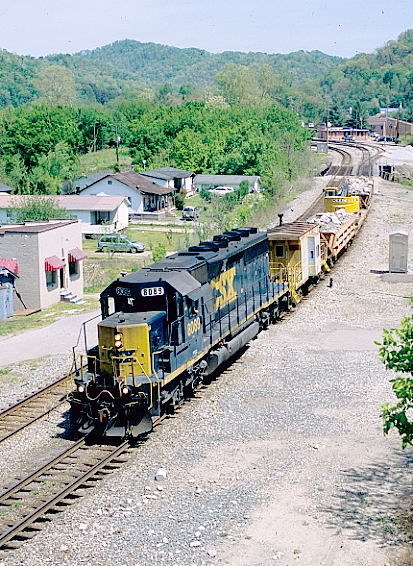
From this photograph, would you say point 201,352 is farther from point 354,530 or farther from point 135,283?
point 354,530

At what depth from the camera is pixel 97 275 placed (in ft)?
135

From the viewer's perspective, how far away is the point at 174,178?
75.8 m

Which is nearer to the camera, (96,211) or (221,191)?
(96,211)

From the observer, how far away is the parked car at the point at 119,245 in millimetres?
50156

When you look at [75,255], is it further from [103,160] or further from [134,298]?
[103,160]

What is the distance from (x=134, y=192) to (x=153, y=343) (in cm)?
5320

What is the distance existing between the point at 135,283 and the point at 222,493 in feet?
16.5

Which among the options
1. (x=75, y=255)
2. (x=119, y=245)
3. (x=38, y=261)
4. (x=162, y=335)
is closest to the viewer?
(x=162, y=335)

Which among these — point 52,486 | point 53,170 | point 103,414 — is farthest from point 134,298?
point 53,170

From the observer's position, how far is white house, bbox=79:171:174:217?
2662 inches

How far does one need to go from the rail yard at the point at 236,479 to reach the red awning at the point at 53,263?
1395 cm

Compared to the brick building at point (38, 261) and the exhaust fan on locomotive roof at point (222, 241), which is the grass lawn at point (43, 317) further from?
the exhaust fan on locomotive roof at point (222, 241)

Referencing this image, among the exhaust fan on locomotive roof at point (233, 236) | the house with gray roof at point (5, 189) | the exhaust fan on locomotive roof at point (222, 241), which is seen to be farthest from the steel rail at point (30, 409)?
the house with gray roof at point (5, 189)

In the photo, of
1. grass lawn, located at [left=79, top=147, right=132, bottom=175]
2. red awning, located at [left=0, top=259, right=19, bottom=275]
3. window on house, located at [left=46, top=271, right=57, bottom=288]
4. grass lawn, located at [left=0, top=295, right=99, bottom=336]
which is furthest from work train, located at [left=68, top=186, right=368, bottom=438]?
grass lawn, located at [left=79, top=147, right=132, bottom=175]
